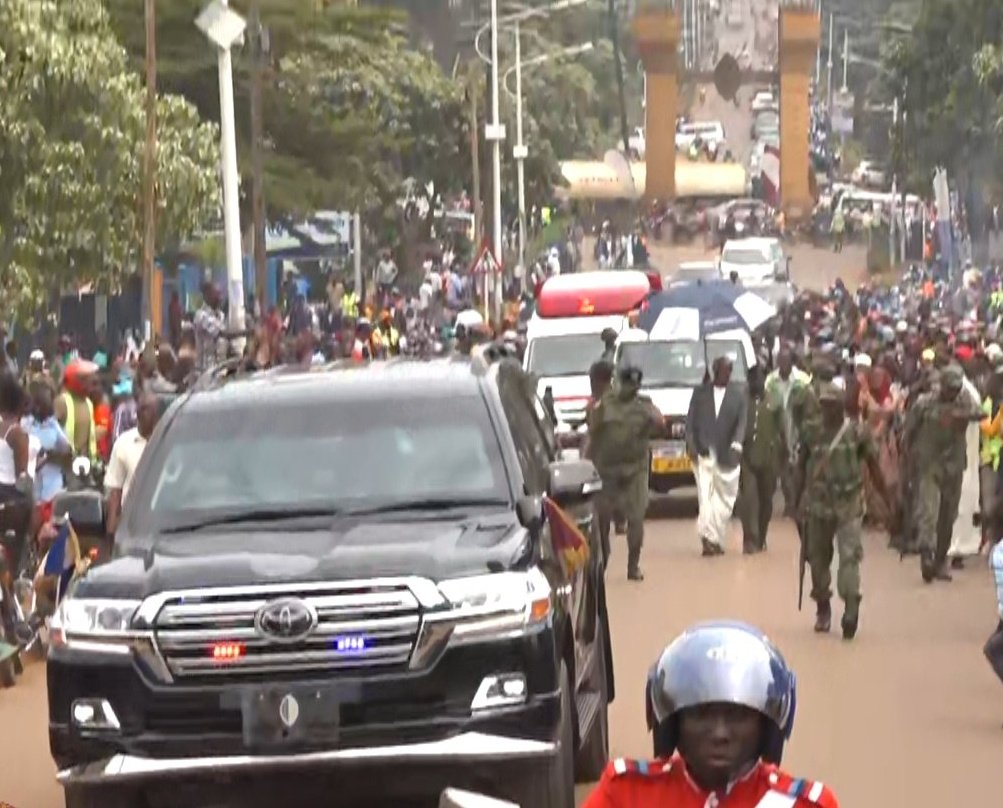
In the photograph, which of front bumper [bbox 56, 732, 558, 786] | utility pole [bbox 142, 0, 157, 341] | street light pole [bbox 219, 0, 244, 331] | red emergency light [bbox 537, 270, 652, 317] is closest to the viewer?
front bumper [bbox 56, 732, 558, 786]

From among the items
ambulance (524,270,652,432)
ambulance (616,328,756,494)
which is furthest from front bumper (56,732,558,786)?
ambulance (616,328,756,494)

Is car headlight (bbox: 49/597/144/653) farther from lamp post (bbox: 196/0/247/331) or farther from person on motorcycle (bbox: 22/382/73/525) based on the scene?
lamp post (bbox: 196/0/247/331)

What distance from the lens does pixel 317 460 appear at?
1000 centimetres

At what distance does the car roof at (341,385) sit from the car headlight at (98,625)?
4.25 feet

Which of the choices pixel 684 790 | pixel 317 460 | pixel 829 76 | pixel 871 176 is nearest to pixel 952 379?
pixel 317 460

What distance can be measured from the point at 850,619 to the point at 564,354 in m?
14.0

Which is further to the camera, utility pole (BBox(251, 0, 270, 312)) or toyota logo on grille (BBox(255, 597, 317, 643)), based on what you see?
utility pole (BBox(251, 0, 270, 312))

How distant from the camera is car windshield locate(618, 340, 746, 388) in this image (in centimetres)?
2675

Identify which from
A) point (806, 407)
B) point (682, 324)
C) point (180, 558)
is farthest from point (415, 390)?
point (682, 324)

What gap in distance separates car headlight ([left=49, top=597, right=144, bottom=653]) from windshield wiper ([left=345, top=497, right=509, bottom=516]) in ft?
3.18

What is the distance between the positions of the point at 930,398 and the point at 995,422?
0.70m

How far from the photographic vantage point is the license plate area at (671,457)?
25.4 m

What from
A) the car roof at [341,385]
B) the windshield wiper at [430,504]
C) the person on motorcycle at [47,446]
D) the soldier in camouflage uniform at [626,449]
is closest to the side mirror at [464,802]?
the windshield wiper at [430,504]

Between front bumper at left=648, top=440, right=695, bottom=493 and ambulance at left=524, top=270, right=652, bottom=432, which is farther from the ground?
ambulance at left=524, top=270, right=652, bottom=432
